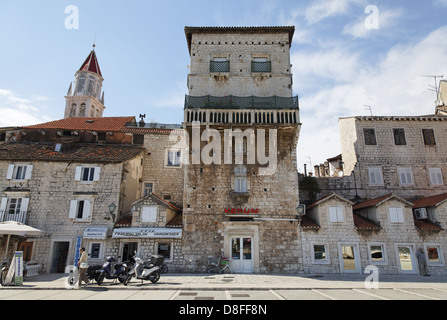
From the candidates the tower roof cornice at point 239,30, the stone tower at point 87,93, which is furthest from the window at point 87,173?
the stone tower at point 87,93

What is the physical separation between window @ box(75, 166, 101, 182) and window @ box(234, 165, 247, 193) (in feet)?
33.0

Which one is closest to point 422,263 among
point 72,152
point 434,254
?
point 434,254

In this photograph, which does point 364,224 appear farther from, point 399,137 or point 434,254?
point 399,137

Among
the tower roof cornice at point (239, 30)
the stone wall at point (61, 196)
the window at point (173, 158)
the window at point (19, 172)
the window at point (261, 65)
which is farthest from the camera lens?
the window at point (173, 158)

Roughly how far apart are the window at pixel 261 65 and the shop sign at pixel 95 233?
1596 centimetres

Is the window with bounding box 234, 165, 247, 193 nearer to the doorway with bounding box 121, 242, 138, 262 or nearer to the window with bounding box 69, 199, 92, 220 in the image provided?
the doorway with bounding box 121, 242, 138, 262

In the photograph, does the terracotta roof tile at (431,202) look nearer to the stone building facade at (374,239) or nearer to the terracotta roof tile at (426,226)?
the stone building facade at (374,239)

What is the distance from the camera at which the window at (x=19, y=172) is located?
1936 centimetres

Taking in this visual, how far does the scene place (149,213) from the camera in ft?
59.4

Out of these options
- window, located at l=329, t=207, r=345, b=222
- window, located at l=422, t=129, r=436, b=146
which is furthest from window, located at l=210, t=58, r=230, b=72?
window, located at l=422, t=129, r=436, b=146

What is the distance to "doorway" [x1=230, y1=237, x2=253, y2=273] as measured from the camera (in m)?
17.1

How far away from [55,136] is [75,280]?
1652cm

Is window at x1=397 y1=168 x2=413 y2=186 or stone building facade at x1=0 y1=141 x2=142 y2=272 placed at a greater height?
window at x1=397 y1=168 x2=413 y2=186
